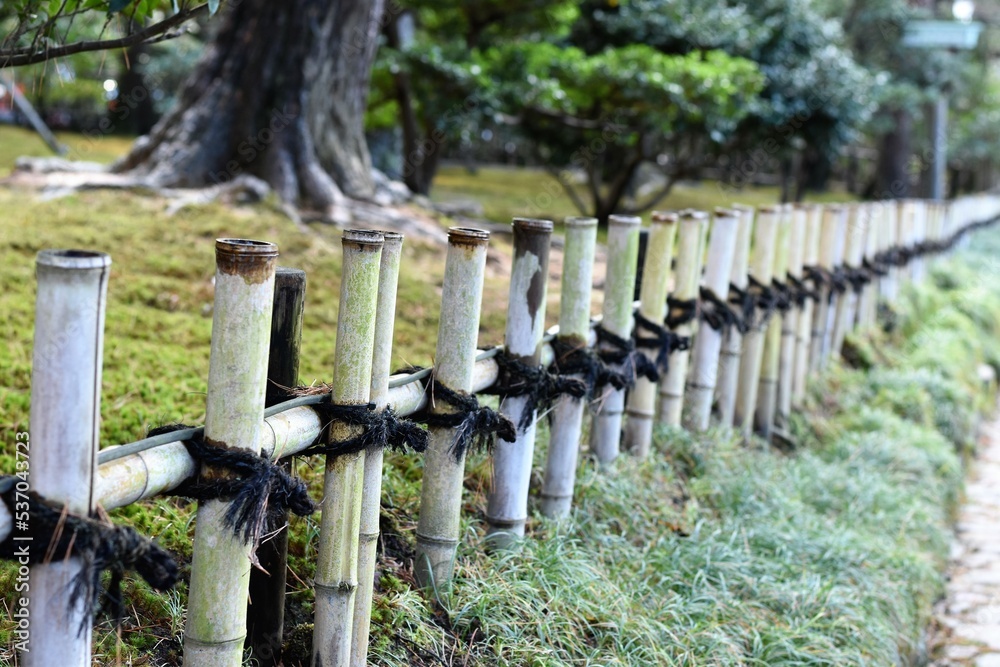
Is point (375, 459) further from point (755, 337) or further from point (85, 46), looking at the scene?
point (755, 337)

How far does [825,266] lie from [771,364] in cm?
99

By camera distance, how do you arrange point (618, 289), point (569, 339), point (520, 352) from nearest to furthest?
point (520, 352), point (569, 339), point (618, 289)

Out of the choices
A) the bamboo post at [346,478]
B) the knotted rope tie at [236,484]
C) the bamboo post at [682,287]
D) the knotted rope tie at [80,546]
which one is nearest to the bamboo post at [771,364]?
the bamboo post at [682,287]

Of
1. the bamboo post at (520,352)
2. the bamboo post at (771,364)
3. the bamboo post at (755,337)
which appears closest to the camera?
the bamboo post at (520,352)

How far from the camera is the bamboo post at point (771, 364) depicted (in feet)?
15.1

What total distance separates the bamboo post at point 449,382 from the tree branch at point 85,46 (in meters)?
0.75

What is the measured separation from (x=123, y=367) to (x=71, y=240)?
1.36 m

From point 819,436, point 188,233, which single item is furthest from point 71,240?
point 819,436

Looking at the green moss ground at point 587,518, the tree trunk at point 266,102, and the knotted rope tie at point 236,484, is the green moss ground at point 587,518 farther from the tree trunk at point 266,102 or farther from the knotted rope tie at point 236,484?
the tree trunk at point 266,102

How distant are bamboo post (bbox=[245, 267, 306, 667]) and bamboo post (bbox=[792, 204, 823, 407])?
11.6ft

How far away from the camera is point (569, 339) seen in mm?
2914

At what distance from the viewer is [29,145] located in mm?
12266

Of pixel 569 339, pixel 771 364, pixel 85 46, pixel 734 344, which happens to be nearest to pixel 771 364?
pixel 771 364

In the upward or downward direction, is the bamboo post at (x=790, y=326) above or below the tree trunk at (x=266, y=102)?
below
